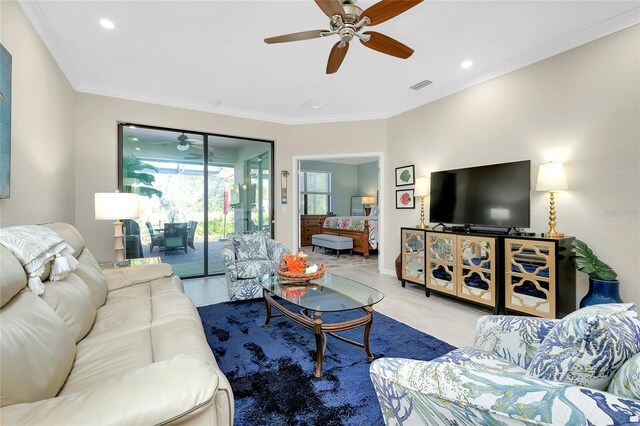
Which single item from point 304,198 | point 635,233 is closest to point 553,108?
point 635,233

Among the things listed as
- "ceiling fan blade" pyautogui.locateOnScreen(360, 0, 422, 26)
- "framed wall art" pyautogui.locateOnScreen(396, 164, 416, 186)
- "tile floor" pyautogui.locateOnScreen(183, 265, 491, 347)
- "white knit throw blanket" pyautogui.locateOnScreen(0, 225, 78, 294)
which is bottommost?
"tile floor" pyautogui.locateOnScreen(183, 265, 491, 347)

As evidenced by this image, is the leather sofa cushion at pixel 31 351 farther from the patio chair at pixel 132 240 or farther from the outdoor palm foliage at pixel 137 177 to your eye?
the outdoor palm foliage at pixel 137 177

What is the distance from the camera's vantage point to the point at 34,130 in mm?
2371

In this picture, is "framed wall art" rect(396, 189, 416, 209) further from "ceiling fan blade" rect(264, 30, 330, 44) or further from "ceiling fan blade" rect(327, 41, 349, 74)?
"ceiling fan blade" rect(264, 30, 330, 44)

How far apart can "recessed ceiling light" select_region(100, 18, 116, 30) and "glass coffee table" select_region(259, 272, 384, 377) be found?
8.92ft

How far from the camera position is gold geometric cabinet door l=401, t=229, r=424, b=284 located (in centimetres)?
386

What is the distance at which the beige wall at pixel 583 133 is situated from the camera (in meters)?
2.46

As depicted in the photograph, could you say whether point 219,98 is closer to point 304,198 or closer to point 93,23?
point 93,23

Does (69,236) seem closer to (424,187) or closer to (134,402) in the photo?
(134,402)

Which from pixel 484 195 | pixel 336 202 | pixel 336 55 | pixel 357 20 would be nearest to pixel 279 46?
pixel 336 55

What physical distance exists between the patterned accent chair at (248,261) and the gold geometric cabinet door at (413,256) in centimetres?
176

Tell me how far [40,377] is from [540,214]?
13.0 feet

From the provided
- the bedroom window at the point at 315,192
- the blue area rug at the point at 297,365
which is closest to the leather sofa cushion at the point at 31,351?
the blue area rug at the point at 297,365

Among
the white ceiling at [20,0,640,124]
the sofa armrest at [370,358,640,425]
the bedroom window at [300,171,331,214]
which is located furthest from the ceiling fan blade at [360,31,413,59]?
the bedroom window at [300,171,331,214]
